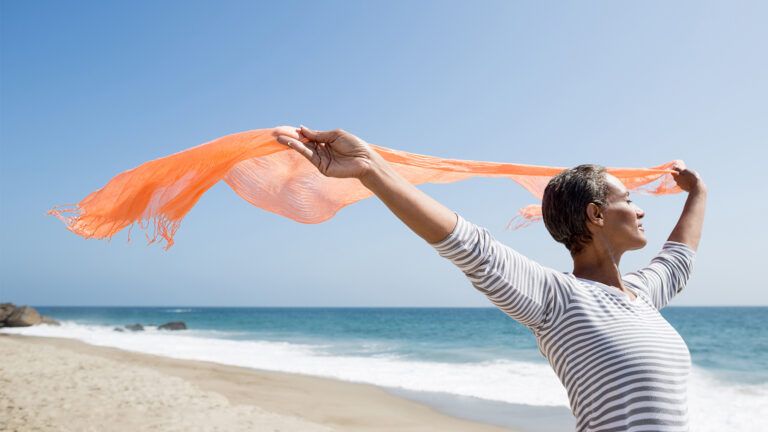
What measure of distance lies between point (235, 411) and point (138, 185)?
19.2ft

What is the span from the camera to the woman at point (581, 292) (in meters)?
1.40

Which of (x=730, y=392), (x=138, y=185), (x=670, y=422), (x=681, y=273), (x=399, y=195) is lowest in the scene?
(x=730, y=392)

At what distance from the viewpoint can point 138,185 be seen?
2.24 meters

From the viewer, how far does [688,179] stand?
276 centimetres

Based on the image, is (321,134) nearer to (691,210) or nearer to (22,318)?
(691,210)

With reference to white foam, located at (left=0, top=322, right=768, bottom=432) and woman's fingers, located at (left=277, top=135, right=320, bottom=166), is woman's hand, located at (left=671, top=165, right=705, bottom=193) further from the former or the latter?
white foam, located at (left=0, top=322, right=768, bottom=432)

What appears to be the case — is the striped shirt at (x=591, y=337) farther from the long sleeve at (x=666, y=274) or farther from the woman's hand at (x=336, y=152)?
the long sleeve at (x=666, y=274)

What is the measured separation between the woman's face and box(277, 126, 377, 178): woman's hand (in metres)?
0.77

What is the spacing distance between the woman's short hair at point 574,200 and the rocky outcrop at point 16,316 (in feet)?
109

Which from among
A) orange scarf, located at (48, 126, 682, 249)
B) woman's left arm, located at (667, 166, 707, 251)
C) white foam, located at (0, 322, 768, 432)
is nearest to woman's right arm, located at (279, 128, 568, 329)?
orange scarf, located at (48, 126, 682, 249)

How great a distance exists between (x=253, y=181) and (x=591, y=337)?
162 cm

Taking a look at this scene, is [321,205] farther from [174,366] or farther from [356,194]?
[174,366]

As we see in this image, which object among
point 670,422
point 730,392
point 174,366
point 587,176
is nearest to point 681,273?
point 587,176

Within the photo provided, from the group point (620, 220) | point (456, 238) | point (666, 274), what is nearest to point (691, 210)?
point (666, 274)
